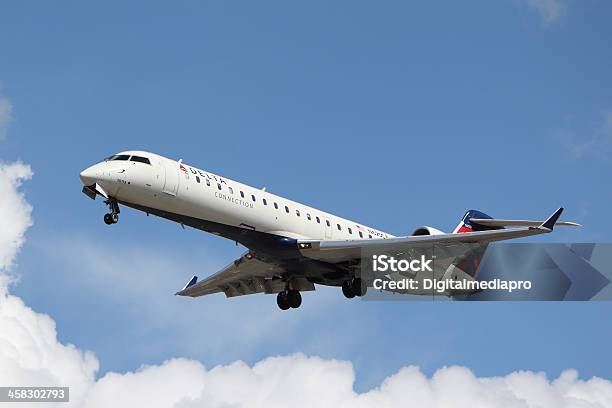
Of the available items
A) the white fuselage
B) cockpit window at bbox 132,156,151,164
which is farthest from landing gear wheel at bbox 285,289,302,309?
cockpit window at bbox 132,156,151,164

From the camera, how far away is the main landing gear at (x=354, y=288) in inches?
1268

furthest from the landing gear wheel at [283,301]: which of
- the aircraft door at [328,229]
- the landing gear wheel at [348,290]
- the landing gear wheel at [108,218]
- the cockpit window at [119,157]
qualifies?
the cockpit window at [119,157]

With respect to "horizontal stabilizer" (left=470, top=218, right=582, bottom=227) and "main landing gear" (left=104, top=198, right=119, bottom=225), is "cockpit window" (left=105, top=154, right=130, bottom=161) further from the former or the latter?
"horizontal stabilizer" (left=470, top=218, right=582, bottom=227)

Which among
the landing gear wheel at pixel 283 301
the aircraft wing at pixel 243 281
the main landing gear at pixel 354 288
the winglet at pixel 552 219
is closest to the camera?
the winglet at pixel 552 219

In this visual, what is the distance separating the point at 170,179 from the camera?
28766 mm

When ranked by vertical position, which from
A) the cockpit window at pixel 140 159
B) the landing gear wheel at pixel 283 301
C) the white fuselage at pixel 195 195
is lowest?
the landing gear wheel at pixel 283 301

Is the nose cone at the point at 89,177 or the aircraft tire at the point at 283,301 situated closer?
the nose cone at the point at 89,177

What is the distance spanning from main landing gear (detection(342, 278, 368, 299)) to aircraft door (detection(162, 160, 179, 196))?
6.52 meters

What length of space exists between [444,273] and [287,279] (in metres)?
4.90

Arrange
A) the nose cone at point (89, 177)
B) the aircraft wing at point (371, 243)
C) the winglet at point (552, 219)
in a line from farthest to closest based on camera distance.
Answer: the aircraft wing at point (371, 243)
the nose cone at point (89, 177)
the winglet at point (552, 219)

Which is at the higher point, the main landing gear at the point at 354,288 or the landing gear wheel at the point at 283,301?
the landing gear wheel at the point at 283,301

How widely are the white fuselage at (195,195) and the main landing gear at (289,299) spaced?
3.55 m

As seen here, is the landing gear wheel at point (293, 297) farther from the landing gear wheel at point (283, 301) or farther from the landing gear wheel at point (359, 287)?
the landing gear wheel at point (359, 287)

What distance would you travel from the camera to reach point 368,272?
3206cm
